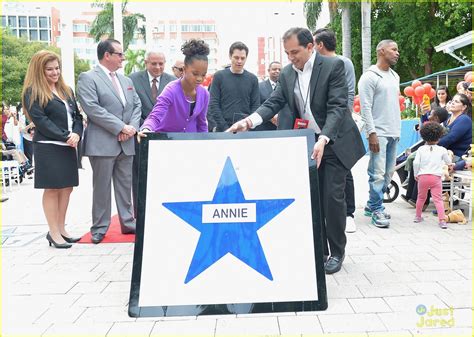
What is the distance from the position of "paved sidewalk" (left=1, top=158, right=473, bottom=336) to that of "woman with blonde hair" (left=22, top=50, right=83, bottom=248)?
606 mm

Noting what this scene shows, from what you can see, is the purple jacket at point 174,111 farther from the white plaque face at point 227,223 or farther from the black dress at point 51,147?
the black dress at point 51,147

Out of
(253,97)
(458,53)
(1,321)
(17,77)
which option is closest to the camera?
(1,321)

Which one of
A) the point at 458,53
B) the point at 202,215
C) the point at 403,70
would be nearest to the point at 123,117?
the point at 202,215

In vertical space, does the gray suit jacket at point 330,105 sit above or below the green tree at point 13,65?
below

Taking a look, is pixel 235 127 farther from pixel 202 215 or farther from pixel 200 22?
pixel 200 22

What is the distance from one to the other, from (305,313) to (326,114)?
1.63 m

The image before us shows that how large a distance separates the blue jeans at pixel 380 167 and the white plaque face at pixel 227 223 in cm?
281

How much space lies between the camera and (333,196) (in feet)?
13.2

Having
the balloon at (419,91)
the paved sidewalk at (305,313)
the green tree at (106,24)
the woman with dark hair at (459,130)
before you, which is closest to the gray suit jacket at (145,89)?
the paved sidewalk at (305,313)

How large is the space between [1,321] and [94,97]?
8.80 ft

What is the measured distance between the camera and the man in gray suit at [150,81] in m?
5.87

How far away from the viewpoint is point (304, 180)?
341cm

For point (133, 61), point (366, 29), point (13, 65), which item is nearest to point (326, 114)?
point (366, 29)

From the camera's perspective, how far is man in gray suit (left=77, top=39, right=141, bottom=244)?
208 inches
